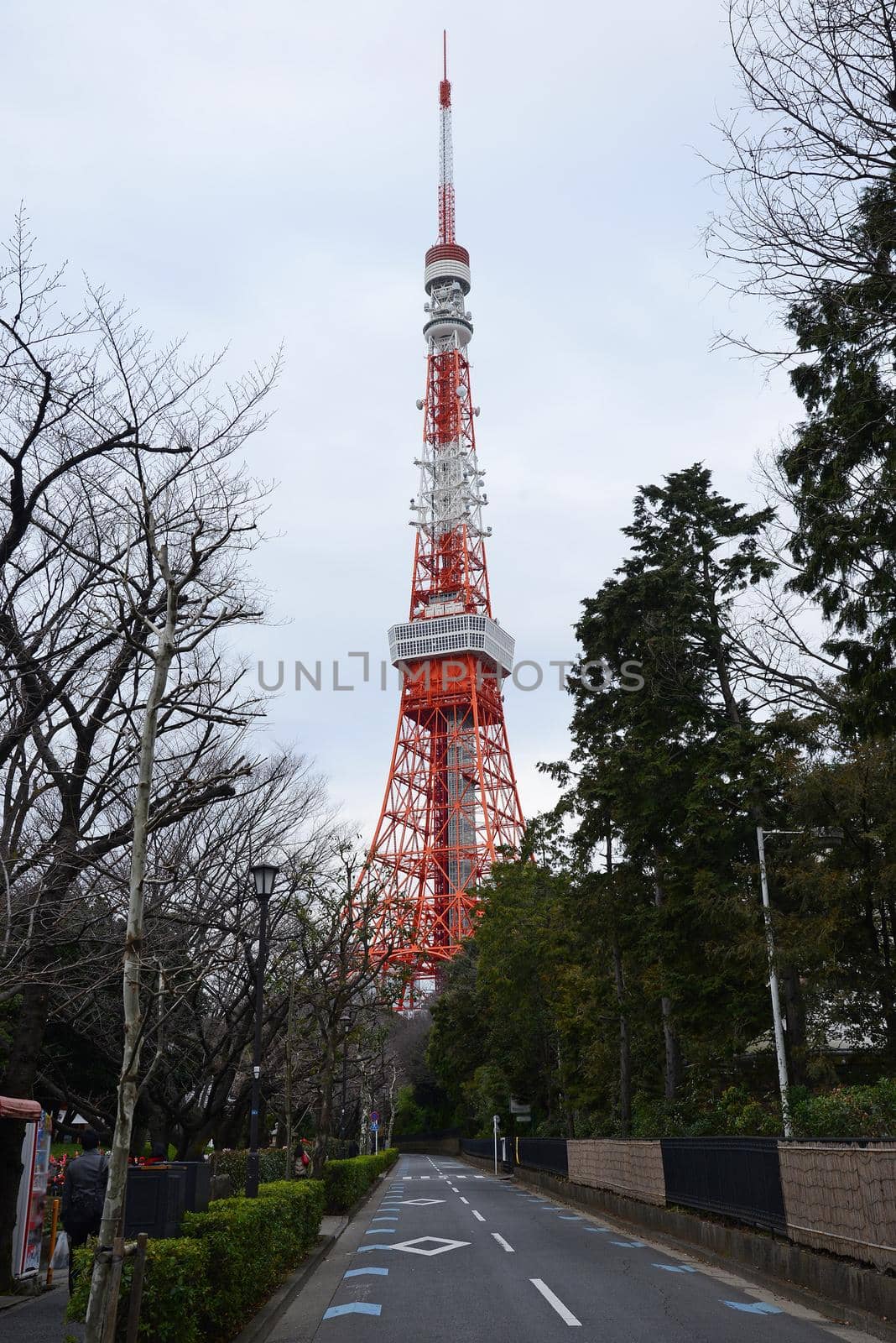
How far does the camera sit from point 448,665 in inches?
2717

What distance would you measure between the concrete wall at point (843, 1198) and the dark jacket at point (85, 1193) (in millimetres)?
Answer: 6366

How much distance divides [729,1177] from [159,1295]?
26.9ft

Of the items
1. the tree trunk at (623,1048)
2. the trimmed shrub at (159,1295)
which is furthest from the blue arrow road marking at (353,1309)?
the tree trunk at (623,1048)

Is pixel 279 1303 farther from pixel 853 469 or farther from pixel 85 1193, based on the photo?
pixel 853 469

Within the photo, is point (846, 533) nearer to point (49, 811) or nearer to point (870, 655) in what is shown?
point (870, 655)

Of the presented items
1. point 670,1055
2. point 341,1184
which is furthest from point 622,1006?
point 341,1184

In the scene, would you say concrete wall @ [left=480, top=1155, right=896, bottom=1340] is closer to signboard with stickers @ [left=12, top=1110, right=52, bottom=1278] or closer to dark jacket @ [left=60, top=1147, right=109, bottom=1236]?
dark jacket @ [left=60, top=1147, right=109, bottom=1236]

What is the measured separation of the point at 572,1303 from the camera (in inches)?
364

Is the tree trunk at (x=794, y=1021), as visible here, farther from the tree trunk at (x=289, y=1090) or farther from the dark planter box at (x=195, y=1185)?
the dark planter box at (x=195, y=1185)

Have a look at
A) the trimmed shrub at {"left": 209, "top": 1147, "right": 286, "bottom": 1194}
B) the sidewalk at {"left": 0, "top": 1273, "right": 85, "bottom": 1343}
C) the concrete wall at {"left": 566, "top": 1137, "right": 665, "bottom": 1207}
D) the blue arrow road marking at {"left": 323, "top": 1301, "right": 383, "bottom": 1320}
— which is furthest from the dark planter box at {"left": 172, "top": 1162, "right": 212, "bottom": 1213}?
the trimmed shrub at {"left": 209, "top": 1147, "right": 286, "bottom": 1194}

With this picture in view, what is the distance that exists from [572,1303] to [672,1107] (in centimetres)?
1171

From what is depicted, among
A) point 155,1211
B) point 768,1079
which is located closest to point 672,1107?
point 768,1079

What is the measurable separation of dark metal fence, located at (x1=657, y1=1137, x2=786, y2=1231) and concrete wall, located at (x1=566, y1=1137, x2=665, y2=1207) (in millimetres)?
802

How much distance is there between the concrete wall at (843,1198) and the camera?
7855 mm
